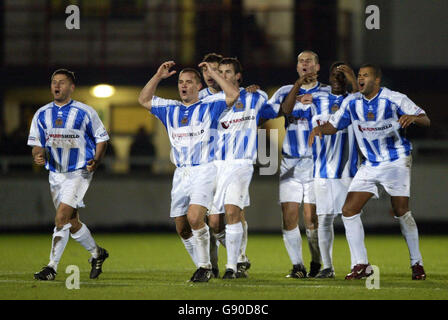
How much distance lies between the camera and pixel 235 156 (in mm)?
10695

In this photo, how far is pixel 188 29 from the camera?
2186cm

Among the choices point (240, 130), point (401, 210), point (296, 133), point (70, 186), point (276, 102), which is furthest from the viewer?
point (296, 133)

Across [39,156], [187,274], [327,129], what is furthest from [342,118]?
[39,156]

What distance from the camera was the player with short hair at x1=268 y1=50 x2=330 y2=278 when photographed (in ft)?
36.2

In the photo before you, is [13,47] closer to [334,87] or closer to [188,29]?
[188,29]

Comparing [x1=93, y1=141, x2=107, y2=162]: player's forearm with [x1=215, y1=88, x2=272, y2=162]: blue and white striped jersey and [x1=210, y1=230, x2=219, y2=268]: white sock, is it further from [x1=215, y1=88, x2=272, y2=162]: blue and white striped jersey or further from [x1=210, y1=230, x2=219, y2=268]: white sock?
[x1=210, y1=230, x2=219, y2=268]: white sock

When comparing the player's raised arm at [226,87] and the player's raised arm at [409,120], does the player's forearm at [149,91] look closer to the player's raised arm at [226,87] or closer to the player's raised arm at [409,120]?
the player's raised arm at [226,87]

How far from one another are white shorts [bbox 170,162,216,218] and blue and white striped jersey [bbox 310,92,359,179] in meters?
1.40

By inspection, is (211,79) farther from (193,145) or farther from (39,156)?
(39,156)

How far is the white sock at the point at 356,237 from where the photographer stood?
1055cm

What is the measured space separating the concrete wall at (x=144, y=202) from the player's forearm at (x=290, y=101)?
7.79 metres

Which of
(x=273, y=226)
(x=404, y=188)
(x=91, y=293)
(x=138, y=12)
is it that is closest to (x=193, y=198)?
(x=91, y=293)

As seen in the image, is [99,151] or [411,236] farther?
[99,151]

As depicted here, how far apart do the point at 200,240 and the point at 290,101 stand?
1796 mm
